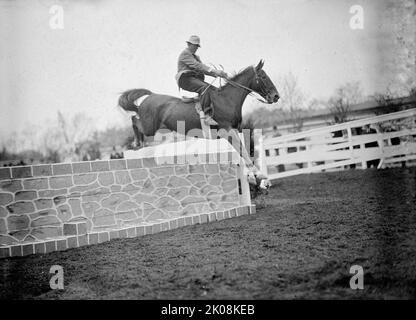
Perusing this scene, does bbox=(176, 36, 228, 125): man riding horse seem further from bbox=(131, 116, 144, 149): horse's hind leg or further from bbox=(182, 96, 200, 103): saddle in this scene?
bbox=(131, 116, 144, 149): horse's hind leg

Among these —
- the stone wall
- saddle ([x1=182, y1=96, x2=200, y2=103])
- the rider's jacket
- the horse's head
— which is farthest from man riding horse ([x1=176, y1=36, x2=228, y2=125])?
the stone wall

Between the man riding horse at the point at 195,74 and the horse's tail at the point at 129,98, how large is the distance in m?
0.88

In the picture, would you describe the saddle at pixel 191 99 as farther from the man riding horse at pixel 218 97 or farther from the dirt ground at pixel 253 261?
the dirt ground at pixel 253 261

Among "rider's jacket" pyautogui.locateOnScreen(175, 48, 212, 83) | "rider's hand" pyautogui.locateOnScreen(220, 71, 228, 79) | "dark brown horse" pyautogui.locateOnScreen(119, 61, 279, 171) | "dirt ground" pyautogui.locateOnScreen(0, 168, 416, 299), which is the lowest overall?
"dirt ground" pyautogui.locateOnScreen(0, 168, 416, 299)

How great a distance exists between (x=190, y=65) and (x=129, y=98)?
1.28m

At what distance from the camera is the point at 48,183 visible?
16.7ft

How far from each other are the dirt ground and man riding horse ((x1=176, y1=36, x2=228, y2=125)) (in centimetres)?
181

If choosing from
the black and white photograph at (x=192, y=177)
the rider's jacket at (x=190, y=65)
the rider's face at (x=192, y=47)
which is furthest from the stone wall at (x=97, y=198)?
the rider's face at (x=192, y=47)

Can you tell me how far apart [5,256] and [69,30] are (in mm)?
3678

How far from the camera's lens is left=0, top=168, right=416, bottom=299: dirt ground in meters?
3.19

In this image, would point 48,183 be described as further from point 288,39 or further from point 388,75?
point 388,75

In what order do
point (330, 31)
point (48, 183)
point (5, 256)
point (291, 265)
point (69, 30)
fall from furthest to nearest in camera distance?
point (330, 31) → point (69, 30) → point (48, 183) → point (5, 256) → point (291, 265)

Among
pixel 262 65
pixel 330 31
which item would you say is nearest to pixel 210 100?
pixel 262 65

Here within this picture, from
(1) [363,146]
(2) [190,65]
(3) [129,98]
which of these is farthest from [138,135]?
(1) [363,146]
